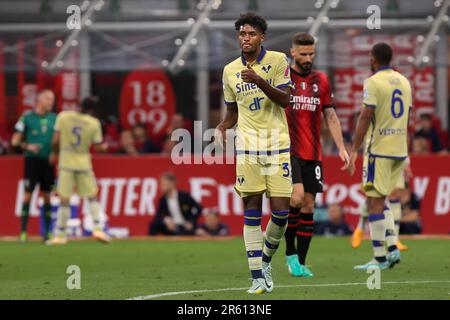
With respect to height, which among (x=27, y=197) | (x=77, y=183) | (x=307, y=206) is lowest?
(x=27, y=197)

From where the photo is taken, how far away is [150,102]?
23.7m

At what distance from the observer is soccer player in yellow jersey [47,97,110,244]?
61.8ft

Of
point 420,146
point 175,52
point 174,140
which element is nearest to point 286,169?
point 420,146

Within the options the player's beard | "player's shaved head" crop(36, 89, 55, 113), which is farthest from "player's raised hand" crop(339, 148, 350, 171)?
"player's shaved head" crop(36, 89, 55, 113)

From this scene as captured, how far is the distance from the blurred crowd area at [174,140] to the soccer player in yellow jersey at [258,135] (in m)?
10.4

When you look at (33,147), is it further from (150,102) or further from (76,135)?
(150,102)

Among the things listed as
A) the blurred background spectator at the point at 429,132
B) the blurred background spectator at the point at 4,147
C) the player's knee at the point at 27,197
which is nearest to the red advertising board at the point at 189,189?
the player's knee at the point at 27,197

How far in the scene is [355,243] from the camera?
16.5 meters

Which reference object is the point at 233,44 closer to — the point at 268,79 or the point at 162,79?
the point at 162,79

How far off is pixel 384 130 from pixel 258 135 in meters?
2.93
